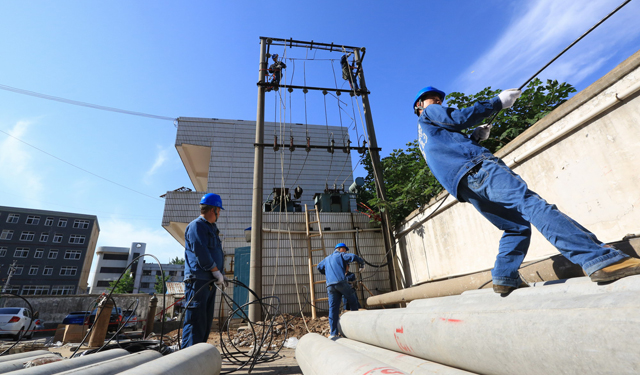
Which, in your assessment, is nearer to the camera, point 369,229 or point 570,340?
point 570,340

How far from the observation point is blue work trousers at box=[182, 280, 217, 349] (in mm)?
2906

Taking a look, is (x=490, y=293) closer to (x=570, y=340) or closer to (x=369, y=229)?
(x=570, y=340)

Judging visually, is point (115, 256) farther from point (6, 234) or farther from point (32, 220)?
point (6, 234)

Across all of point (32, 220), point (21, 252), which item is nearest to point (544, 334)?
point (21, 252)

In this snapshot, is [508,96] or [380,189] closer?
[508,96]

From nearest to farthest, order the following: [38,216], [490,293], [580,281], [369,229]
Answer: [580,281] < [490,293] < [369,229] < [38,216]

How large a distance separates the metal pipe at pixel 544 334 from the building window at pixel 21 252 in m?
59.9

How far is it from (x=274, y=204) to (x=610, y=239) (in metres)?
7.46

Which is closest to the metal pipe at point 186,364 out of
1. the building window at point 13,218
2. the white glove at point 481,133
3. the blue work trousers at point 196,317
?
the blue work trousers at point 196,317

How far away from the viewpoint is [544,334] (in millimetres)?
941

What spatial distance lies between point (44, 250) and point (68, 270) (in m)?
4.50

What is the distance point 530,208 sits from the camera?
164 cm

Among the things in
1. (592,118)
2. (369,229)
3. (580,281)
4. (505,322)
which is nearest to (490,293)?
(580,281)

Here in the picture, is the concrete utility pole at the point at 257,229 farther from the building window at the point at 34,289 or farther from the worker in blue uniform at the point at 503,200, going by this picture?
the building window at the point at 34,289
